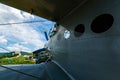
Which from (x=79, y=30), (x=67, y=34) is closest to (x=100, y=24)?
(x=79, y=30)

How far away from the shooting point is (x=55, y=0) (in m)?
3.71

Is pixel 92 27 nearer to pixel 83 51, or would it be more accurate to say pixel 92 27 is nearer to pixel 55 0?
pixel 83 51

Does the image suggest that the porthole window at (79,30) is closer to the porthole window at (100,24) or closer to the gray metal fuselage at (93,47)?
the gray metal fuselage at (93,47)

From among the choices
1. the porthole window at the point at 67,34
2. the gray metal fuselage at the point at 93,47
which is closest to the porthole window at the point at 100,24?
the gray metal fuselage at the point at 93,47

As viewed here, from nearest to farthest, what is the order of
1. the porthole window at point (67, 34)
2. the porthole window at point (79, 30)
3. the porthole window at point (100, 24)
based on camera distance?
the porthole window at point (100, 24) < the porthole window at point (79, 30) < the porthole window at point (67, 34)

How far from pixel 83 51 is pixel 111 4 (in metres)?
0.95

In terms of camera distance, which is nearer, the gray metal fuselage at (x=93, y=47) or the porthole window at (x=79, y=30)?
the gray metal fuselage at (x=93, y=47)

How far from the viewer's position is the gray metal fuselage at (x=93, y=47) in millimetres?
2402

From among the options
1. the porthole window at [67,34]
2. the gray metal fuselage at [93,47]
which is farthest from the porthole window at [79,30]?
the porthole window at [67,34]

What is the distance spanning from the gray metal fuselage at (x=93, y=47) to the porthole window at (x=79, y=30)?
69 mm

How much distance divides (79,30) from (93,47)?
81 cm

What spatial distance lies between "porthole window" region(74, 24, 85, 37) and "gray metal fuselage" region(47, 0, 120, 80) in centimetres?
7

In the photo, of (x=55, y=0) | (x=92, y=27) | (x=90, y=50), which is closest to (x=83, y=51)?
(x=90, y=50)

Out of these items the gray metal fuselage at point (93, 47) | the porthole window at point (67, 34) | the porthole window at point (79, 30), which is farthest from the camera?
the porthole window at point (67, 34)
